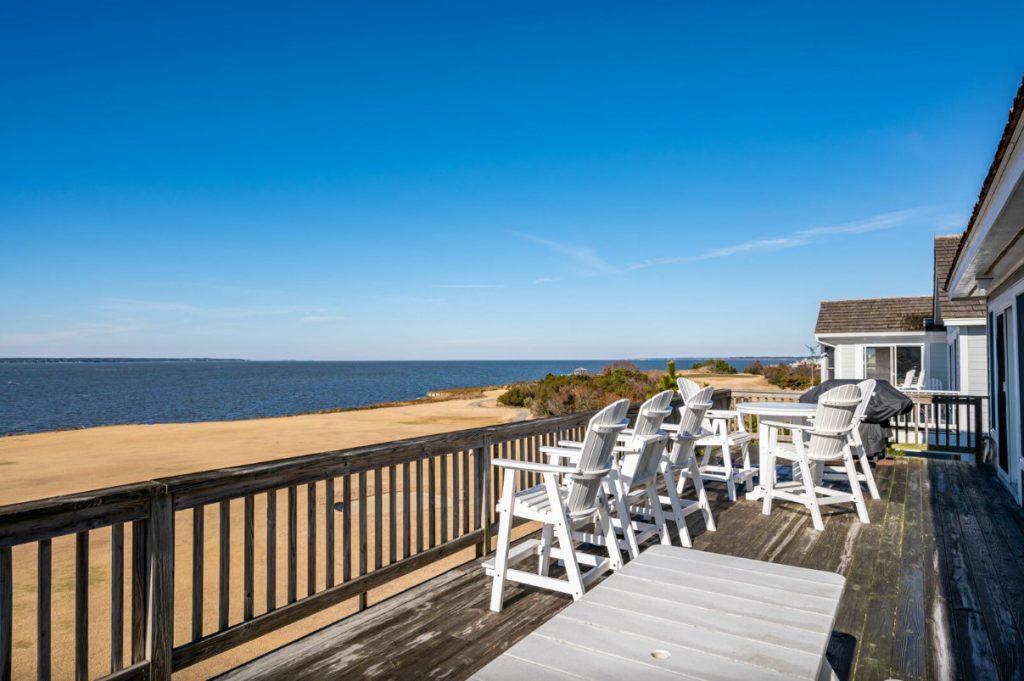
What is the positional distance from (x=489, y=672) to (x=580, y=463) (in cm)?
172

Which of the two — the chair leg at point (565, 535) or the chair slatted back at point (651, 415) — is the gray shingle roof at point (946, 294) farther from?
the chair leg at point (565, 535)

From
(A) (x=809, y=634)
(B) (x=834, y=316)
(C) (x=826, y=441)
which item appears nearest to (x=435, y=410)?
(B) (x=834, y=316)

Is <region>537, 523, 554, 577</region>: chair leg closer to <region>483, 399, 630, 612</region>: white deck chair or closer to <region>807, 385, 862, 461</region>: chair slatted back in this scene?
<region>483, 399, 630, 612</region>: white deck chair

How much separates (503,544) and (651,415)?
136cm

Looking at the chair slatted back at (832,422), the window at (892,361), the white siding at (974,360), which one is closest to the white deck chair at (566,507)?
the chair slatted back at (832,422)

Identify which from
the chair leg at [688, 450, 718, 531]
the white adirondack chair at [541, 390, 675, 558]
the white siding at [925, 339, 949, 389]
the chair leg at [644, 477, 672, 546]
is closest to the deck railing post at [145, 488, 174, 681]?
the white adirondack chair at [541, 390, 675, 558]

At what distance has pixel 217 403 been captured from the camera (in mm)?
37969

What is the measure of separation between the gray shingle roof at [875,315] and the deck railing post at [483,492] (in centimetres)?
1402

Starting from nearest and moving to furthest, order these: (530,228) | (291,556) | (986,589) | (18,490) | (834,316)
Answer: (291,556) → (986,589) → (18,490) → (834,316) → (530,228)

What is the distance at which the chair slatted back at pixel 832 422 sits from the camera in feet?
16.4

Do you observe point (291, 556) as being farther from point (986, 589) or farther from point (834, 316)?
point (834, 316)

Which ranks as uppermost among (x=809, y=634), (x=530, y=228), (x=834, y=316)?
(x=530, y=228)

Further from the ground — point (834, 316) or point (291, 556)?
point (834, 316)

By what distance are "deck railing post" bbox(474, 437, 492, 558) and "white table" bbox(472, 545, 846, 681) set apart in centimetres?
196
